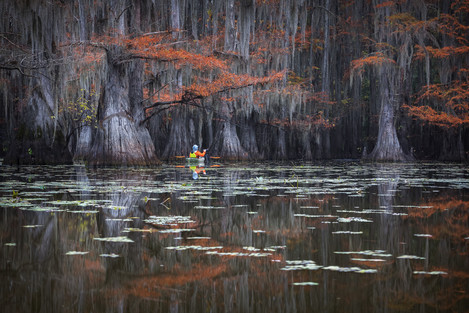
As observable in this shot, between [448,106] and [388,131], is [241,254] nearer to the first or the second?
[448,106]

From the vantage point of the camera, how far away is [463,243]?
516 centimetres

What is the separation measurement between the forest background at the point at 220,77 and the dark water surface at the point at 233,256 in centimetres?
899

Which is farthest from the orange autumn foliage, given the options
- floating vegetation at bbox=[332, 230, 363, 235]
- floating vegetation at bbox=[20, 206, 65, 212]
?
floating vegetation at bbox=[332, 230, 363, 235]

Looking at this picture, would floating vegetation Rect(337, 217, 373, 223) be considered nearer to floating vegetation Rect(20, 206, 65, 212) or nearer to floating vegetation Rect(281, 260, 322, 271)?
floating vegetation Rect(281, 260, 322, 271)

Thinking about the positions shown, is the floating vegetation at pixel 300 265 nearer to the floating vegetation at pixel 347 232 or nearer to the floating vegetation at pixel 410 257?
the floating vegetation at pixel 410 257

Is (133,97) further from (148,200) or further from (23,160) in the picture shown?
(148,200)

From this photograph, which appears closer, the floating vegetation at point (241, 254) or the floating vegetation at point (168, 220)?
the floating vegetation at point (241, 254)

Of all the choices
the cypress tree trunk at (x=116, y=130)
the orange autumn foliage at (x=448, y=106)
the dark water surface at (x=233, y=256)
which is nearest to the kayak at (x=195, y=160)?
the cypress tree trunk at (x=116, y=130)

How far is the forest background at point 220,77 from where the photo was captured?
20.3 m

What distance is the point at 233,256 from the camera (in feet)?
14.9

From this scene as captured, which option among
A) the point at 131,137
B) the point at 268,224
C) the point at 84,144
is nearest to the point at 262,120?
the point at 84,144

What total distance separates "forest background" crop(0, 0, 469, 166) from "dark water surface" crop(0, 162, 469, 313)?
8.99m

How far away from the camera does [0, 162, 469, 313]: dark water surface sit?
3.29 metres

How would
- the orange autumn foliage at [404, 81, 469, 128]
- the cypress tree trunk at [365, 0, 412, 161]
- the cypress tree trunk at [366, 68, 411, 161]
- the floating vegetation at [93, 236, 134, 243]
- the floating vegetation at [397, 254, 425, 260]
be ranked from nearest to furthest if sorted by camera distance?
the floating vegetation at [397, 254, 425, 260] < the floating vegetation at [93, 236, 134, 243] < the orange autumn foliage at [404, 81, 469, 128] < the cypress tree trunk at [365, 0, 412, 161] < the cypress tree trunk at [366, 68, 411, 161]
